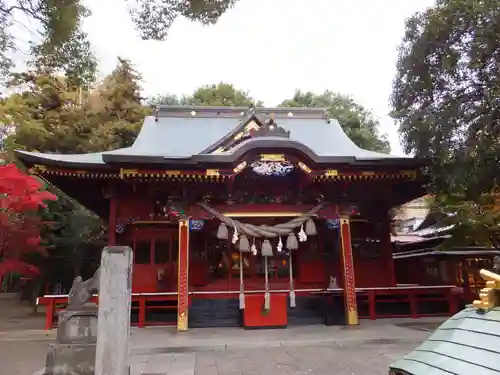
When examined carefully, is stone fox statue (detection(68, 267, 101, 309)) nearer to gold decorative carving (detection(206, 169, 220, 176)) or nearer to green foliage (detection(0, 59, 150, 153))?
gold decorative carving (detection(206, 169, 220, 176))

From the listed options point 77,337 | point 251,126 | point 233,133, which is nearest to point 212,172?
point 233,133

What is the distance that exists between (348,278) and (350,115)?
20.5 metres

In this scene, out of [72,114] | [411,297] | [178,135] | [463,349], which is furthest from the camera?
[72,114]

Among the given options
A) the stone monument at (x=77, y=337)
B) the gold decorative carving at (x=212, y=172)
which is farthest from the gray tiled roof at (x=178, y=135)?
the stone monument at (x=77, y=337)

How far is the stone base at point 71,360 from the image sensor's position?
17.3 ft

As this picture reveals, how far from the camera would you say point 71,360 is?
5312mm

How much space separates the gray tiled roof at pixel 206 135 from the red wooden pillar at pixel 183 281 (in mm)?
3494

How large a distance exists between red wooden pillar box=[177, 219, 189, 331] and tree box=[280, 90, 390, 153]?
17513mm

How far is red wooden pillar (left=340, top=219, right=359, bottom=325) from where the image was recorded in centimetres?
1016

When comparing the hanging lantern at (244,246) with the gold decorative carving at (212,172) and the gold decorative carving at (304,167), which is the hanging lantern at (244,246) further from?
the gold decorative carving at (304,167)

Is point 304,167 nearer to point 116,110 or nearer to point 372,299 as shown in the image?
point 372,299


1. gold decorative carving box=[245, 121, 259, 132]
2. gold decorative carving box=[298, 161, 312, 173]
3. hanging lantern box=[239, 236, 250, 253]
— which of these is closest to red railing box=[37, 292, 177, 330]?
hanging lantern box=[239, 236, 250, 253]

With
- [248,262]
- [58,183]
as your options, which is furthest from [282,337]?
[58,183]

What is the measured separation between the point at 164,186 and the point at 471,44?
26.7 feet
